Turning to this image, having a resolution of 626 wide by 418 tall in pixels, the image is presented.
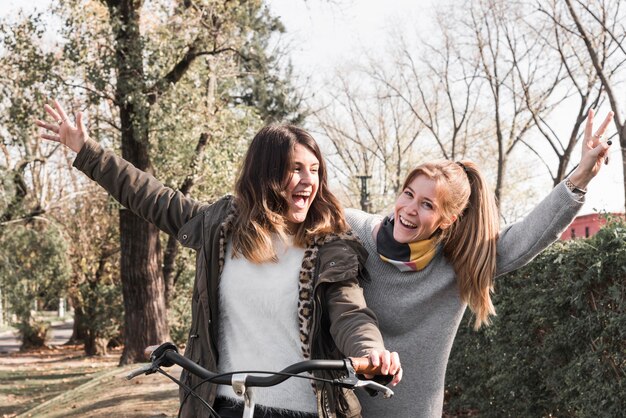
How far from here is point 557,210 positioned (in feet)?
11.1

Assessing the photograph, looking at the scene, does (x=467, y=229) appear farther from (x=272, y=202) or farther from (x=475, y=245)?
(x=272, y=202)

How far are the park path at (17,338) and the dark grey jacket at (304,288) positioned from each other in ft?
90.7

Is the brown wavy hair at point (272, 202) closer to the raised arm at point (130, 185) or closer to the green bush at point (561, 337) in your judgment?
the raised arm at point (130, 185)

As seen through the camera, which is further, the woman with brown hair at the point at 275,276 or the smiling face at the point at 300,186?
the smiling face at the point at 300,186

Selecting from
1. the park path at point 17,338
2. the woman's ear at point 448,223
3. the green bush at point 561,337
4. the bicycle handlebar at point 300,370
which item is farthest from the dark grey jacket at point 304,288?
the park path at point 17,338

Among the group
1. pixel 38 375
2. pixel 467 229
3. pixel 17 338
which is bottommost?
pixel 38 375

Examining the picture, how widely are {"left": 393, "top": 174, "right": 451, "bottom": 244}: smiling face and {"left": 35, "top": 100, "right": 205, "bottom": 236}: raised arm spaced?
84cm

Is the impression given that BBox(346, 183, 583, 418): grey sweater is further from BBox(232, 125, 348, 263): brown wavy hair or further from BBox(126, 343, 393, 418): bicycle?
BBox(126, 343, 393, 418): bicycle

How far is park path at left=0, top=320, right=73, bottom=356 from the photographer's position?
31161 mm

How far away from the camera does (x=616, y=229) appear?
18.6 feet

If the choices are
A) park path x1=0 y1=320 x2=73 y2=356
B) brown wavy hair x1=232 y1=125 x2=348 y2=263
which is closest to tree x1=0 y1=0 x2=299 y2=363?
brown wavy hair x1=232 y1=125 x2=348 y2=263

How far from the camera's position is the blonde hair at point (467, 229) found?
3.54 m

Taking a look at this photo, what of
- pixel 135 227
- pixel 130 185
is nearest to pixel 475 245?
pixel 130 185

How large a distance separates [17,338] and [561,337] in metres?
26.9
